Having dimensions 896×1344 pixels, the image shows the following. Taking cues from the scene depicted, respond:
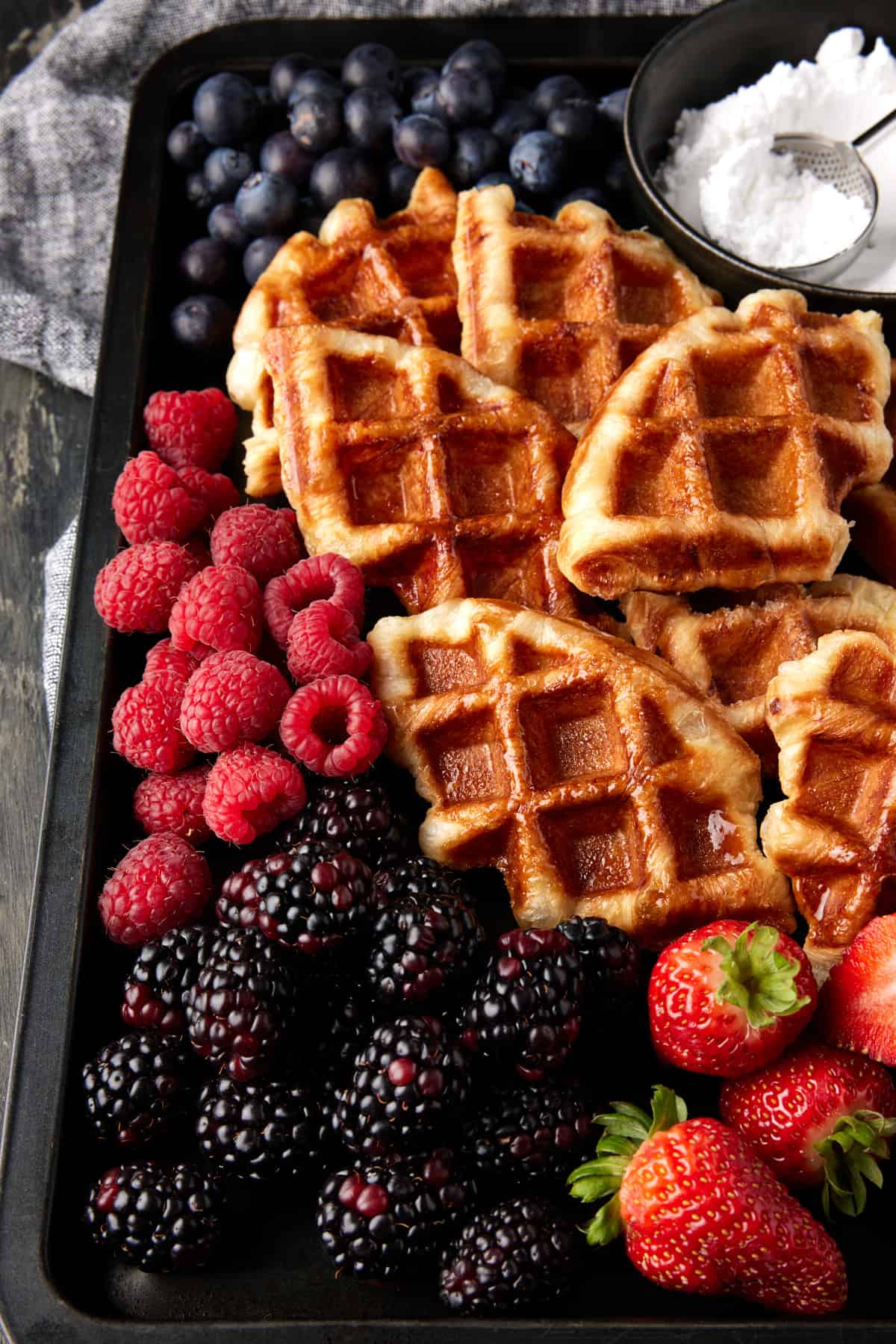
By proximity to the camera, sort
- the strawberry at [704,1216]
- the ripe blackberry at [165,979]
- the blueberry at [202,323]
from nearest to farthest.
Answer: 1. the strawberry at [704,1216]
2. the ripe blackberry at [165,979]
3. the blueberry at [202,323]

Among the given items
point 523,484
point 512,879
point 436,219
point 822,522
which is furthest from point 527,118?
point 512,879

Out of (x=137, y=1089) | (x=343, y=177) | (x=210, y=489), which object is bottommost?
(x=137, y=1089)

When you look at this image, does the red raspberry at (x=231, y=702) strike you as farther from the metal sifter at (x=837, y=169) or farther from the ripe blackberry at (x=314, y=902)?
the metal sifter at (x=837, y=169)

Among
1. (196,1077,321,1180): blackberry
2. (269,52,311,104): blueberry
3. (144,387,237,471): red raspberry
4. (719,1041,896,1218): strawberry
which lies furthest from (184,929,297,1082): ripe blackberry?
(269,52,311,104): blueberry

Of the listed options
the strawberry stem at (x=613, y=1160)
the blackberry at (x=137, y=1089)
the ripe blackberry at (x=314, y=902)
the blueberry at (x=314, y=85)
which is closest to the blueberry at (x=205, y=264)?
the blueberry at (x=314, y=85)

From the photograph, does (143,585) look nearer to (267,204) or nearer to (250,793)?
(250,793)

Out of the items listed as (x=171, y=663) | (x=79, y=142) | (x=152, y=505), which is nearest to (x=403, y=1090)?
(x=171, y=663)

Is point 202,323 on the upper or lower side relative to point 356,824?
upper
